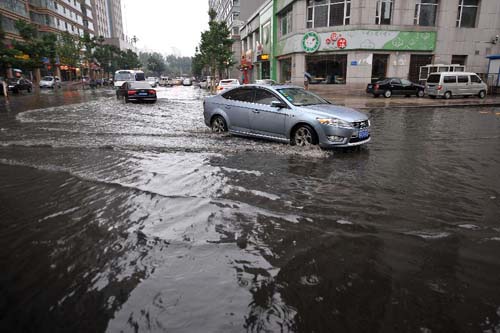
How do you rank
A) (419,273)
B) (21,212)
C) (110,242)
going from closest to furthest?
(419,273) < (110,242) < (21,212)

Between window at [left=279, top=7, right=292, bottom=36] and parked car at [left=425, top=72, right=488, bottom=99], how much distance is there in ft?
53.0

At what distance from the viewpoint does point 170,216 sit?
4.68 m

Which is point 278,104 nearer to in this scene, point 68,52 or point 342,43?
point 342,43

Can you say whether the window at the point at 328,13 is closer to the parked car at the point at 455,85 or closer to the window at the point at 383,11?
the window at the point at 383,11

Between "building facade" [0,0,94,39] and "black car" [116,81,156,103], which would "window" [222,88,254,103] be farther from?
"building facade" [0,0,94,39]

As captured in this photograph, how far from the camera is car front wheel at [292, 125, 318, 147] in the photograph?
8281 mm

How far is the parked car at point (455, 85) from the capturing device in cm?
2514

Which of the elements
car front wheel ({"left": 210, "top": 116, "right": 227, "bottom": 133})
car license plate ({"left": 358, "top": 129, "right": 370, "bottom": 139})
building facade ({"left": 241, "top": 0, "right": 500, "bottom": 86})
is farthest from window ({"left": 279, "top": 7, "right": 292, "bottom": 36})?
car license plate ({"left": 358, "top": 129, "right": 370, "bottom": 139})

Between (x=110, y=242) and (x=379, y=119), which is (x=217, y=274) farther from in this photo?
(x=379, y=119)

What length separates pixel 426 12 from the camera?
31.8m

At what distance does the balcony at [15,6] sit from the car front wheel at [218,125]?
57.3 m

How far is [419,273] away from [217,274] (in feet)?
6.08

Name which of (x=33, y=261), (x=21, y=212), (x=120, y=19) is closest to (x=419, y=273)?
(x=33, y=261)

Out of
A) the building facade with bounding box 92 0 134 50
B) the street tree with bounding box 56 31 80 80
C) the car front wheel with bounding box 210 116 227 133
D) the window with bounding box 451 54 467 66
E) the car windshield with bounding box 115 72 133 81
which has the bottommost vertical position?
the car front wheel with bounding box 210 116 227 133
